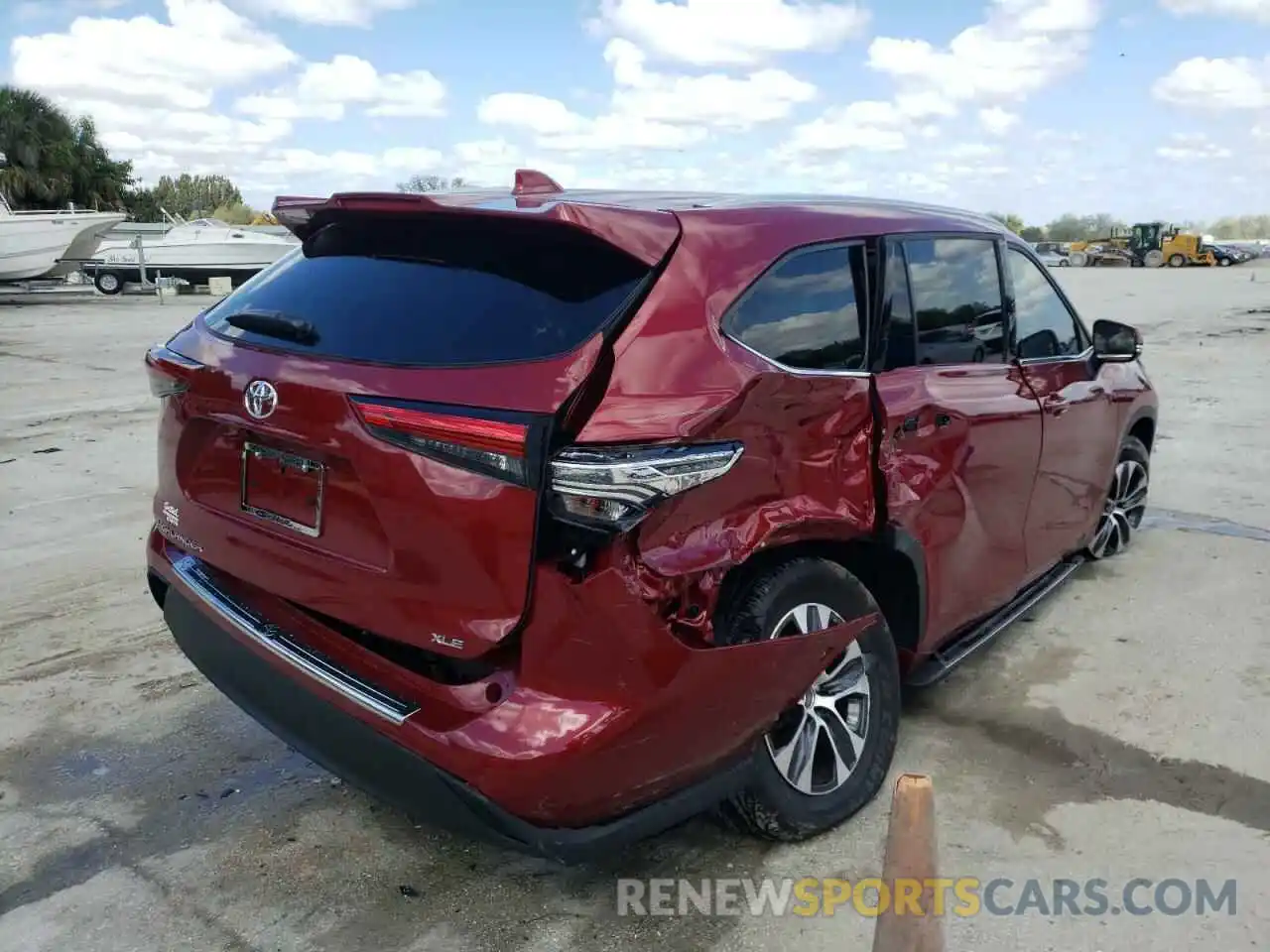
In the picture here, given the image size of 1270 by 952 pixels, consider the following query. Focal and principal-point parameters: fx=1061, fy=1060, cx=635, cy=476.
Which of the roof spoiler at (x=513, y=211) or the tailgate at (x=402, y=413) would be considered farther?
the roof spoiler at (x=513, y=211)

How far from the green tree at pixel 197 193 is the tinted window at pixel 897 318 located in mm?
64131

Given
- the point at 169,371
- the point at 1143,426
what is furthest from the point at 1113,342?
the point at 169,371

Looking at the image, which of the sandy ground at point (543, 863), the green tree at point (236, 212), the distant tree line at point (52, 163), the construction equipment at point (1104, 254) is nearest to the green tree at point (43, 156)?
the distant tree line at point (52, 163)

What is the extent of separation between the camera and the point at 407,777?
242 centimetres

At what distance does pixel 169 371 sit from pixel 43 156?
46.9 m

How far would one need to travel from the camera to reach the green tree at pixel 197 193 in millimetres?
63906

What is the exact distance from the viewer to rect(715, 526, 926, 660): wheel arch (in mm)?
2883

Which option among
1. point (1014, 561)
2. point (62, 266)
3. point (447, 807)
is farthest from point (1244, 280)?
point (447, 807)

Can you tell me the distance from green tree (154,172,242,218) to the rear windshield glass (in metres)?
63.9

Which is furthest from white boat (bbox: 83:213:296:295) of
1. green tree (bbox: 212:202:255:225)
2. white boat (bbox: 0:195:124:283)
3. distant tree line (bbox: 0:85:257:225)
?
green tree (bbox: 212:202:255:225)

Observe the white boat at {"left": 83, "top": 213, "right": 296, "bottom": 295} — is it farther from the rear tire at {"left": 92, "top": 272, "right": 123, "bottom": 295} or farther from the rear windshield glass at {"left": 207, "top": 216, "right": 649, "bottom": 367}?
the rear windshield glass at {"left": 207, "top": 216, "right": 649, "bottom": 367}

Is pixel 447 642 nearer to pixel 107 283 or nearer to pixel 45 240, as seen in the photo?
pixel 45 240

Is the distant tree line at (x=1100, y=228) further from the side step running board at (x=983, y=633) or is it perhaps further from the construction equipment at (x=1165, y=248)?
the side step running board at (x=983, y=633)

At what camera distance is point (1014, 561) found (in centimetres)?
399
